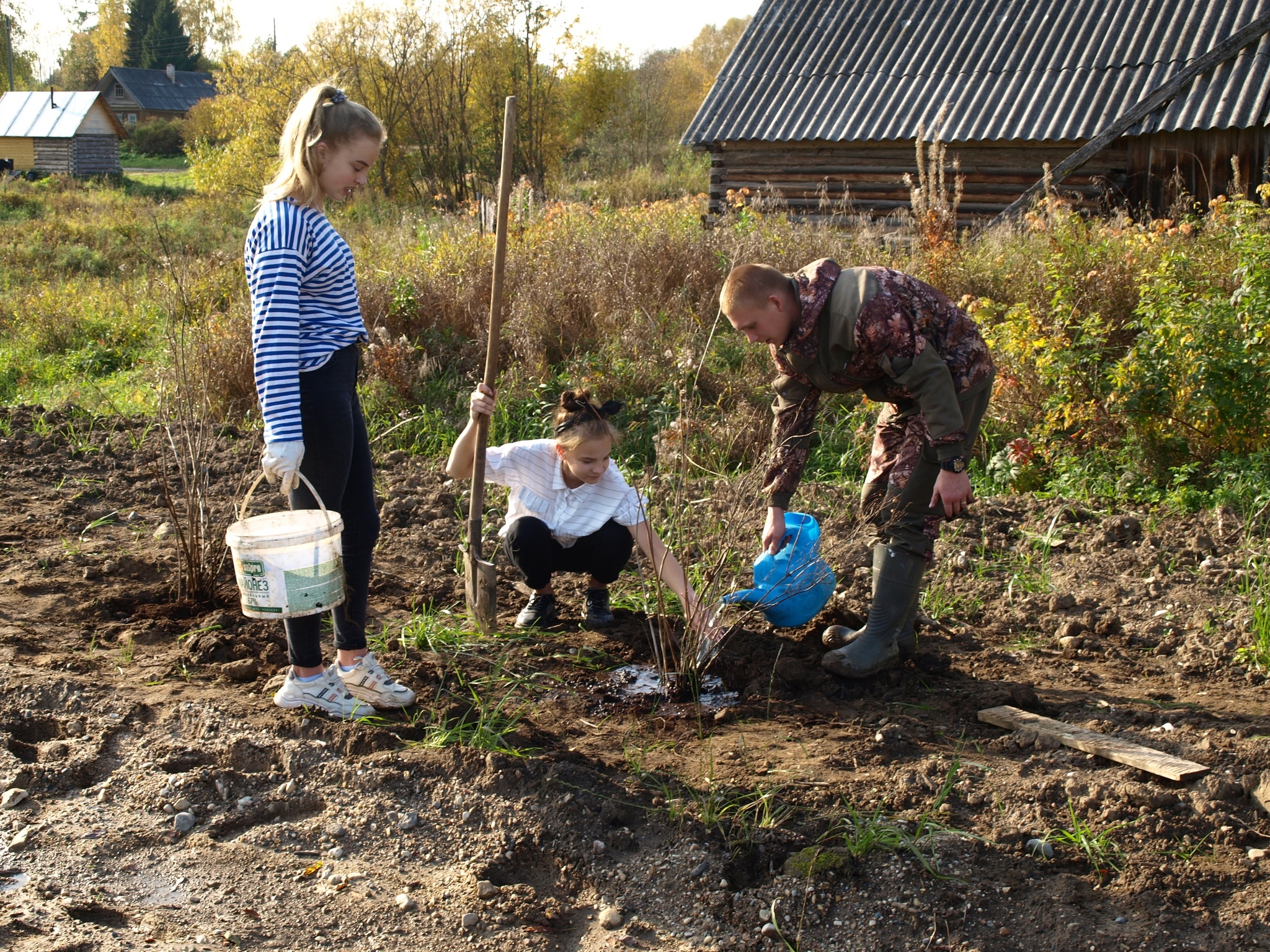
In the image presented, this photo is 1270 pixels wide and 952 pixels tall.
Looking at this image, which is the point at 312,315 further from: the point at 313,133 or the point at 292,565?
the point at 292,565

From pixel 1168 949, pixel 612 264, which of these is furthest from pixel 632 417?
pixel 1168 949

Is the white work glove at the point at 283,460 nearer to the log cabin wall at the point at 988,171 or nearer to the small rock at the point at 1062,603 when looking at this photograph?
the small rock at the point at 1062,603

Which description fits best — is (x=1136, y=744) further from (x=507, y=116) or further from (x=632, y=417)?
(x=632, y=417)

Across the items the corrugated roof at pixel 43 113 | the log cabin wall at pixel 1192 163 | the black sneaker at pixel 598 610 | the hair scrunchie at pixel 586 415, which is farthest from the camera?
the corrugated roof at pixel 43 113

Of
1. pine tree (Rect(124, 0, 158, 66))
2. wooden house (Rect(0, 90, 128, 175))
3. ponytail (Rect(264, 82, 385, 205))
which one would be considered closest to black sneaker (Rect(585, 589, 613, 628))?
ponytail (Rect(264, 82, 385, 205))

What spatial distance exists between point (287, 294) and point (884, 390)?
186cm

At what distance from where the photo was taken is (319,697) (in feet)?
10.0

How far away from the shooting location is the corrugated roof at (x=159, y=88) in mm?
52094

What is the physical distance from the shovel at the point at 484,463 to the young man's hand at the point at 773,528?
0.96 meters

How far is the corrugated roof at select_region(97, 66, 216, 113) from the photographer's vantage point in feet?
171

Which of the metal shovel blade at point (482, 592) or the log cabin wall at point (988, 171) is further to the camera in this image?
the log cabin wall at point (988, 171)

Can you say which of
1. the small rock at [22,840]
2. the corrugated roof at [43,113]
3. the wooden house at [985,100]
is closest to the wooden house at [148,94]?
the corrugated roof at [43,113]

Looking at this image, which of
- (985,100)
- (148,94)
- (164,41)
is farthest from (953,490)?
(164,41)

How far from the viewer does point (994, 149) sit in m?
11.8
